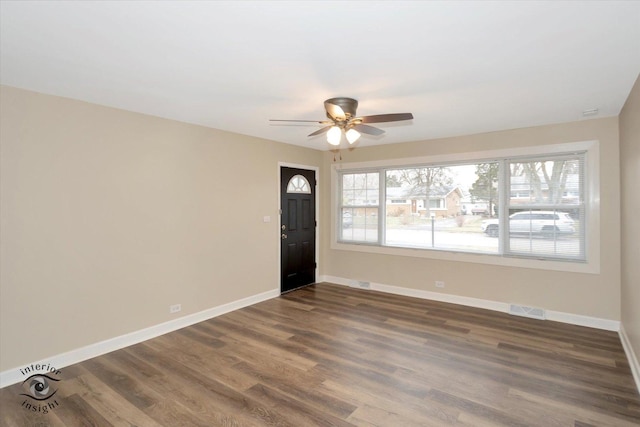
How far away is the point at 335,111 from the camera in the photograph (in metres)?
2.89

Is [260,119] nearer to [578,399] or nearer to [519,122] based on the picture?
[519,122]

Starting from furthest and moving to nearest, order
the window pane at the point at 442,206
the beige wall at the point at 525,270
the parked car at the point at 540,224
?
1. the window pane at the point at 442,206
2. the parked car at the point at 540,224
3. the beige wall at the point at 525,270

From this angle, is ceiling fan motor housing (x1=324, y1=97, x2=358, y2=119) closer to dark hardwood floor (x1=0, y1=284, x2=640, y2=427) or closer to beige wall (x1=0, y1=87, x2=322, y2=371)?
beige wall (x1=0, y1=87, x2=322, y2=371)

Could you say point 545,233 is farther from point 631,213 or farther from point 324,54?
point 324,54

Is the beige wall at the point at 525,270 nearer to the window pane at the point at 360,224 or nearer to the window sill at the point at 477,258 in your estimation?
the window sill at the point at 477,258

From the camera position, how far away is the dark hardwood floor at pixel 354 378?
2.35 meters

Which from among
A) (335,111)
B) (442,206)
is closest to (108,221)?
(335,111)

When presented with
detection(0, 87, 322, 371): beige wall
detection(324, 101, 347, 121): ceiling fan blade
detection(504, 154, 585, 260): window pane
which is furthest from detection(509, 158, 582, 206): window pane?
detection(0, 87, 322, 371): beige wall

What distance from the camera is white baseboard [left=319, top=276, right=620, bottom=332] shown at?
3.90 metres

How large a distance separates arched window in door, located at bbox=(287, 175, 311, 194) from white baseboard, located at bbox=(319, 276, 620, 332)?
1.71 meters

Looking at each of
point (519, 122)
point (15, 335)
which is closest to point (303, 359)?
point (15, 335)

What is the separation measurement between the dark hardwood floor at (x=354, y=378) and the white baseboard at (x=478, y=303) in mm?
162

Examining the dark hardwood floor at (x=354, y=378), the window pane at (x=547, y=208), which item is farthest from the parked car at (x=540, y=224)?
the dark hardwood floor at (x=354, y=378)

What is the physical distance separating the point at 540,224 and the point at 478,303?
4.47 feet
